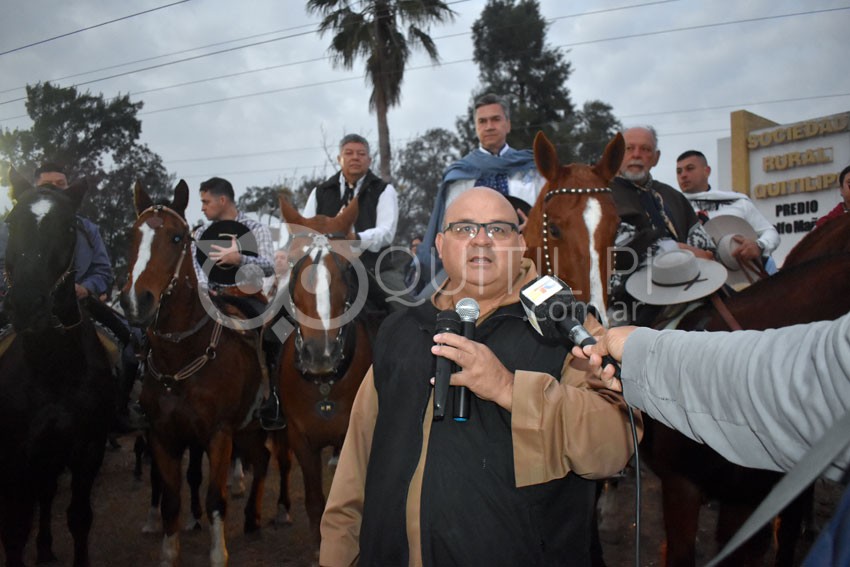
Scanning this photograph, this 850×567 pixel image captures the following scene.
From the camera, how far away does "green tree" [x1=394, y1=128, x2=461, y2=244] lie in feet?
127

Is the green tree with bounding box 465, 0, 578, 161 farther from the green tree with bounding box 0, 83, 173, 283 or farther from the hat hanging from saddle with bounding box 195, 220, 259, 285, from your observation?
the hat hanging from saddle with bounding box 195, 220, 259, 285

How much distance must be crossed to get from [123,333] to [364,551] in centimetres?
518

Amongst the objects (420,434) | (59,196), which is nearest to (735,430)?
(420,434)

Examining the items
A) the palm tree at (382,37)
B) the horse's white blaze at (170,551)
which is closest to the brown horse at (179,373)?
the horse's white blaze at (170,551)

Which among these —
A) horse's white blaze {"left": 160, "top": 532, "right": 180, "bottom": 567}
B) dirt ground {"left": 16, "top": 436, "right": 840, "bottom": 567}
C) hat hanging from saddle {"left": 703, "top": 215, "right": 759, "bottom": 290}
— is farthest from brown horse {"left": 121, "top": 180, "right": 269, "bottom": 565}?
hat hanging from saddle {"left": 703, "top": 215, "right": 759, "bottom": 290}

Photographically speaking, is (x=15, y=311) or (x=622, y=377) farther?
(x=15, y=311)

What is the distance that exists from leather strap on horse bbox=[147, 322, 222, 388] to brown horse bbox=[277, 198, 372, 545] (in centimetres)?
65

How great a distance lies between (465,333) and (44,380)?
4295 millimetres

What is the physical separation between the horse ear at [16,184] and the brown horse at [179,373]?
96 centimetres

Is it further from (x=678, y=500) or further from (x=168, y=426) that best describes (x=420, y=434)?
(x=168, y=426)

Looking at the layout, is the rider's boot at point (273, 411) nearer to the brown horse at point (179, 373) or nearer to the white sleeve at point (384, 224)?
the brown horse at point (179, 373)

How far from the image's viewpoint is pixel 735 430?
1.41 metres

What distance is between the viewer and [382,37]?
22.9m

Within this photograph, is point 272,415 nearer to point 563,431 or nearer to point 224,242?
point 224,242
